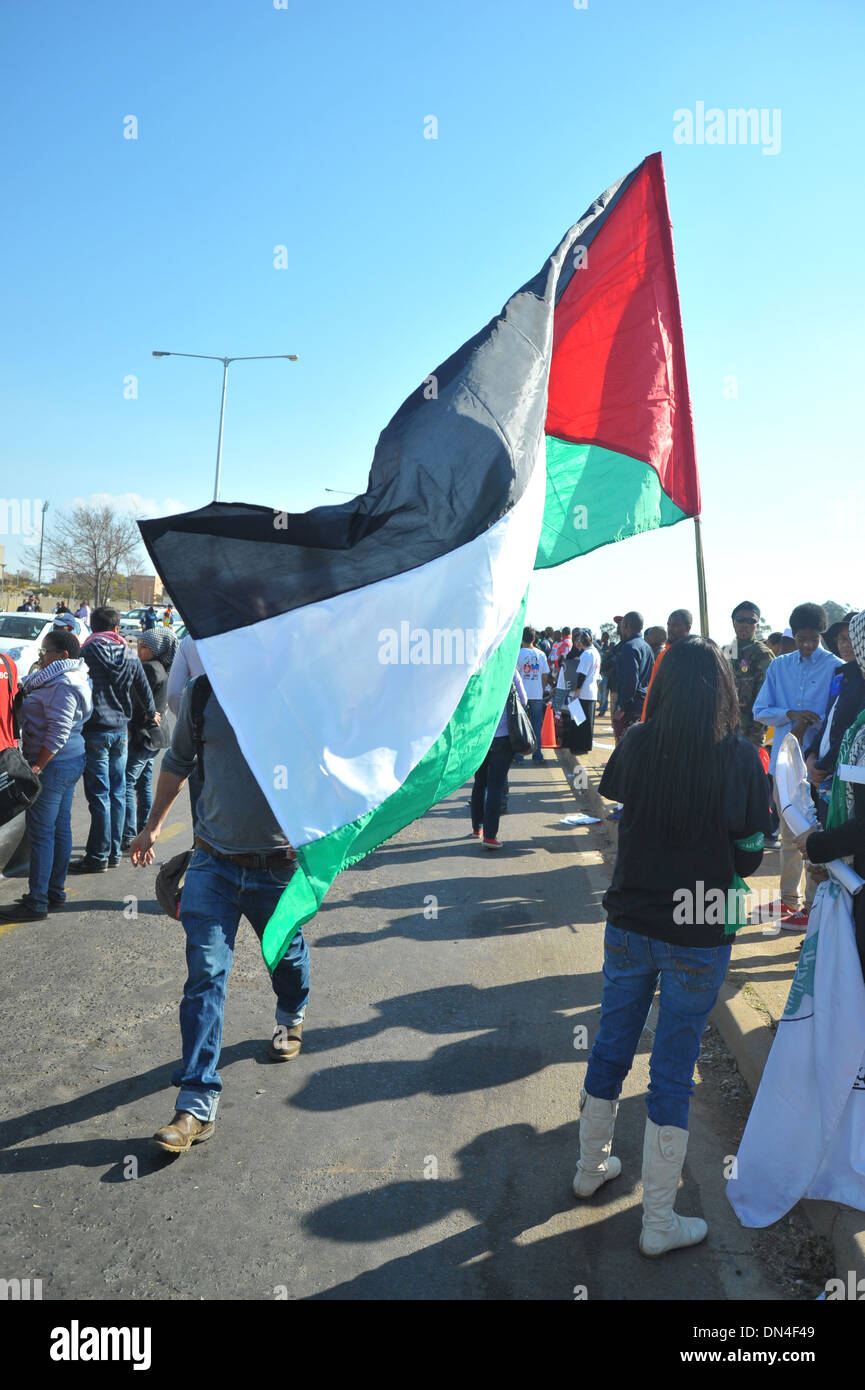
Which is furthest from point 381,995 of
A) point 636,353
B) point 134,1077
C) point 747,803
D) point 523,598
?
point 636,353

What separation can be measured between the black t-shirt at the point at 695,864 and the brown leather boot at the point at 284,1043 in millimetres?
1954

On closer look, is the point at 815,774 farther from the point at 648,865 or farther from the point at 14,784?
the point at 14,784

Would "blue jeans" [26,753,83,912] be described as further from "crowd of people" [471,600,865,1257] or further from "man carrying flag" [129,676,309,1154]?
"crowd of people" [471,600,865,1257]

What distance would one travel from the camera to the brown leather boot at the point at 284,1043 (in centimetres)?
429

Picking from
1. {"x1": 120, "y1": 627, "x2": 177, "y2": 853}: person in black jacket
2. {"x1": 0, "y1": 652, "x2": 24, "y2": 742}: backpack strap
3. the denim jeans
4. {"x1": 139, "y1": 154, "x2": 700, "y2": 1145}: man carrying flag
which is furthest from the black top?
{"x1": 139, "y1": 154, "x2": 700, "y2": 1145}: man carrying flag

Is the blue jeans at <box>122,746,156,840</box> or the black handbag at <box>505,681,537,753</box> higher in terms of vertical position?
the black handbag at <box>505,681,537,753</box>

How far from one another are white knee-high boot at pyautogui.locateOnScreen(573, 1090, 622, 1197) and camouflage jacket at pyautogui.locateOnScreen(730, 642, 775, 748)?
5.16 meters

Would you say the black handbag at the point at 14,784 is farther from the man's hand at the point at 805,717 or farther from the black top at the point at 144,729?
the man's hand at the point at 805,717

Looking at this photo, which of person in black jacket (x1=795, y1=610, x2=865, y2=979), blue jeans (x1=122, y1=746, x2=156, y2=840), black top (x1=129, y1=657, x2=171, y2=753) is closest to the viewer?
person in black jacket (x1=795, y1=610, x2=865, y2=979)

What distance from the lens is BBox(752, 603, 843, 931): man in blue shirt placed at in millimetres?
6281

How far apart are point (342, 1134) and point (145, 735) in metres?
4.87

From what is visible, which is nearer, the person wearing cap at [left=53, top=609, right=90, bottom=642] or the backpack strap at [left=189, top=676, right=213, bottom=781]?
the backpack strap at [left=189, top=676, right=213, bottom=781]

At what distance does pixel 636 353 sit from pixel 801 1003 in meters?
3.31
